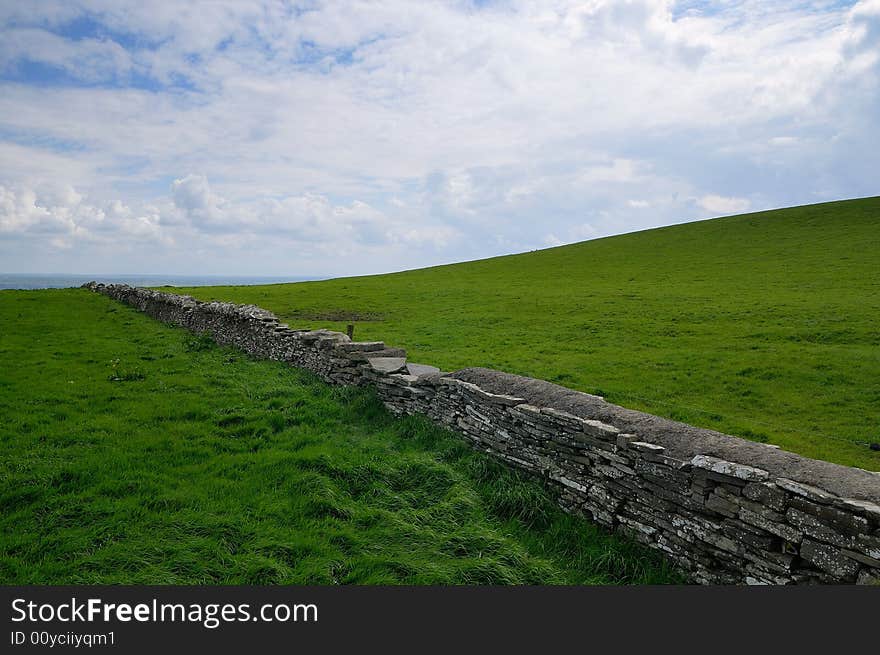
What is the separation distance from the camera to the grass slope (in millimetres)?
5664

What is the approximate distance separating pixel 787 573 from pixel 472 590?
117 inches

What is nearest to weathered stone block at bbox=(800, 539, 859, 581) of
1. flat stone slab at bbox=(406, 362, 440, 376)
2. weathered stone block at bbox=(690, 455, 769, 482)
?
weathered stone block at bbox=(690, 455, 769, 482)

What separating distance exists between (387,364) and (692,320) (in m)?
17.0

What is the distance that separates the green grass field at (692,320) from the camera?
12922mm

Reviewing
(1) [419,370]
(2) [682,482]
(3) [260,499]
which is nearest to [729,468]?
(2) [682,482]

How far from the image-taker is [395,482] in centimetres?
791

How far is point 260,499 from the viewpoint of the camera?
7.00 metres

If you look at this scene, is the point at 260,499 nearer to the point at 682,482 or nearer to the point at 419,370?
the point at 682,482

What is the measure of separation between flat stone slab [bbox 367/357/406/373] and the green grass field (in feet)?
15.8

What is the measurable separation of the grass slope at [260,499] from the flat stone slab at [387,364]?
692 mm

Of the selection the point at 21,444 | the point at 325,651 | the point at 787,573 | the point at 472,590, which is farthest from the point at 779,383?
the point at 21,444

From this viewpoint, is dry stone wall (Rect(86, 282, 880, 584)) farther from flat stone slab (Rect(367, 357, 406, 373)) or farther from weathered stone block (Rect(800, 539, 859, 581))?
flat stone slab (Rect(367, 357, 406, 373))

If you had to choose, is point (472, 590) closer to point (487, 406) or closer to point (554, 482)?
point (554, 482)

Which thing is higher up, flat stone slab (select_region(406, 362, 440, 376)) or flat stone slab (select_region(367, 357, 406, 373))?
flat stone slab (select_region(367, 357, 406, 373))
